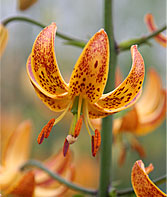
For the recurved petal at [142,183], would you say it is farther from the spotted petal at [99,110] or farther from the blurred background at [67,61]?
the blurred background at [67,61]

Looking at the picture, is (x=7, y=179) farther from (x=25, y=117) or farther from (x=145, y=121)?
(x=25, y=117)

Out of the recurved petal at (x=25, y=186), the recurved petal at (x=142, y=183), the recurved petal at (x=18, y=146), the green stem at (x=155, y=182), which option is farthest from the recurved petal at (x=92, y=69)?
the recurved petal at (x=18, y=146)

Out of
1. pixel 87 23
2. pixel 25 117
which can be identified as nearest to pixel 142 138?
pixel 25 117

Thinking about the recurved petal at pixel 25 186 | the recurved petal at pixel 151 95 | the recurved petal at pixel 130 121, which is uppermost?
the recurved petal at pixel 151 95

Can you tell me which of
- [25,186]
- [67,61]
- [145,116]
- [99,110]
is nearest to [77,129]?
[99,110]

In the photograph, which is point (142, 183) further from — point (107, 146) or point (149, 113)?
point (149, 113)

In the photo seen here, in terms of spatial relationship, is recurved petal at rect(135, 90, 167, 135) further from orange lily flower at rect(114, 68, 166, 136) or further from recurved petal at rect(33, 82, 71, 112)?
recurved petal at rect(33, 82, 71, 112)
